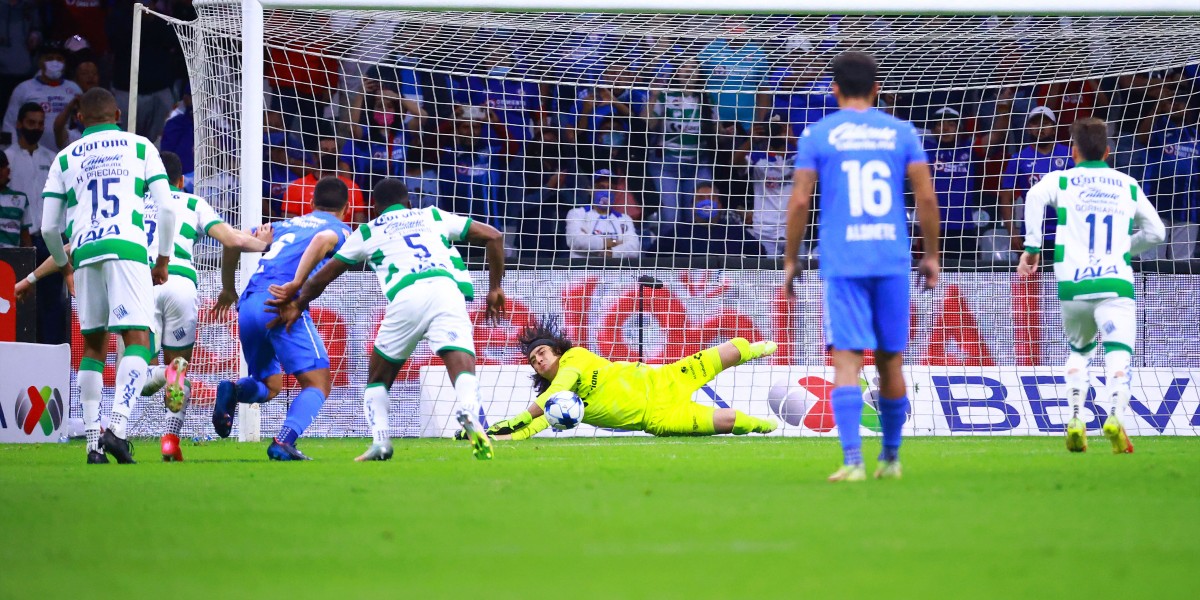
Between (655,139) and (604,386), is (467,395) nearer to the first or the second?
(604,386)

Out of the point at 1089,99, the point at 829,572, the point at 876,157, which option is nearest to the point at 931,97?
the point at 1089,99

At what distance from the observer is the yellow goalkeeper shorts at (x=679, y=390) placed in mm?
12102

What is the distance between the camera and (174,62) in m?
17.5

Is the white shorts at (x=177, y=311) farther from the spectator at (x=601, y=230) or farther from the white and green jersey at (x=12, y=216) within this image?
the white and green jersey at (x=12, y=216)

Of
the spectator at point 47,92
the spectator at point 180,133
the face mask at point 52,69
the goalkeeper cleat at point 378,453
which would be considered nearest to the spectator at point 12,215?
the spectator at point 47,92

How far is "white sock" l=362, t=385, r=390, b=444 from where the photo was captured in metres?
9.09

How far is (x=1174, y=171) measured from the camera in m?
15.2

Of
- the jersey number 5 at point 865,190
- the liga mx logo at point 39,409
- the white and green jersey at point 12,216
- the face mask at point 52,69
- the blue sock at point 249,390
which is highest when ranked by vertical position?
the face mask at point 52,69

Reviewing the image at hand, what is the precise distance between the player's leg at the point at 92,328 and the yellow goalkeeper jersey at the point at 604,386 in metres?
3.59

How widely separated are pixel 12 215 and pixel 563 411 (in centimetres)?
791

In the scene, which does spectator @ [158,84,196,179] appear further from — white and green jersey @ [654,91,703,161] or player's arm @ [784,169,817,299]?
player's arm @ [784,169,817,299]

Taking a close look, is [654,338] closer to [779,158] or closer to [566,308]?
[566,308]

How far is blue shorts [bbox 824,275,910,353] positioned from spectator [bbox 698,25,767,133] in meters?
7.64

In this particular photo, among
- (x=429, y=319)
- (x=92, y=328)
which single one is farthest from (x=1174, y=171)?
(x=92, y=328)
